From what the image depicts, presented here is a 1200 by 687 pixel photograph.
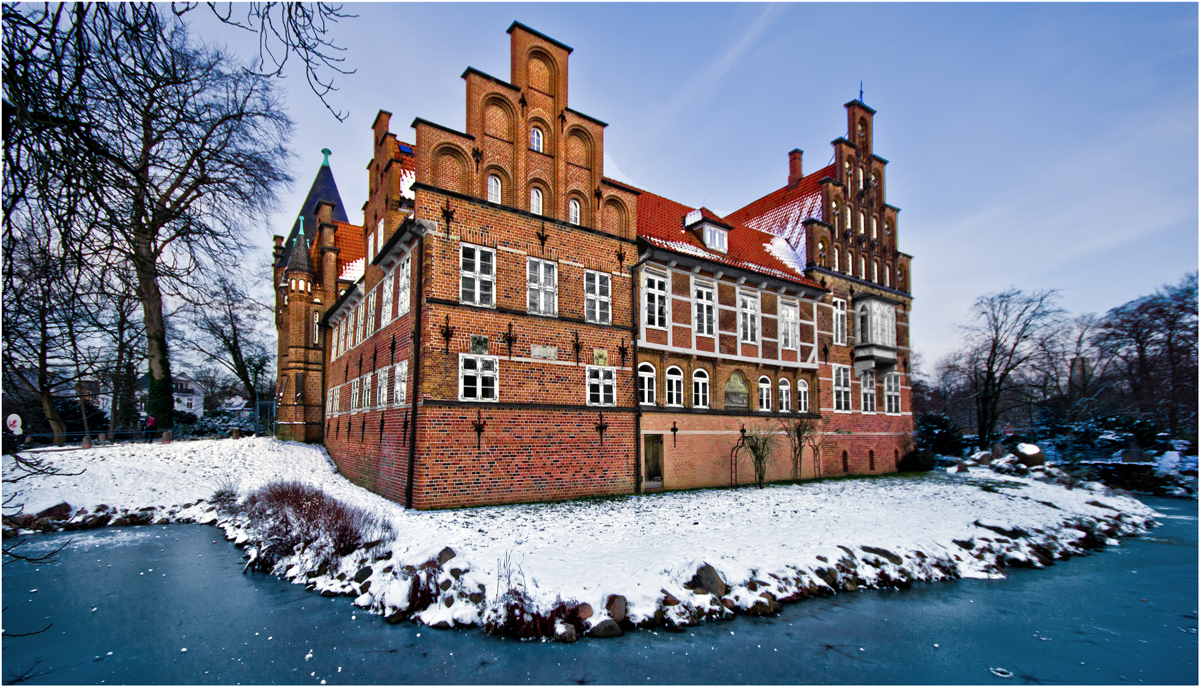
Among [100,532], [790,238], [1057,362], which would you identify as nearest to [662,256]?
[790,238]

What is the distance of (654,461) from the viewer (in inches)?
627

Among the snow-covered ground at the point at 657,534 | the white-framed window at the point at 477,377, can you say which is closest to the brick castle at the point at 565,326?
the white-framed window at the point at 477,377

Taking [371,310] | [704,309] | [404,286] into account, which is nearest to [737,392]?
[704,309]

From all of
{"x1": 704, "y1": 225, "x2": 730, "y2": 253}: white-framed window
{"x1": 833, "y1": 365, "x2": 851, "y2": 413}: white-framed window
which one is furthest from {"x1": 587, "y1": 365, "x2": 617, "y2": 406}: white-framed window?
{"x1": 833, "y1": 365, "x2": 851, "y2": 413}: white-framed window

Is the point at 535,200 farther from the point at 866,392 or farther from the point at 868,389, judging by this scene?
the point at 868,389

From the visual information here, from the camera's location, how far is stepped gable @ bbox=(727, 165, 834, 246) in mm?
23062

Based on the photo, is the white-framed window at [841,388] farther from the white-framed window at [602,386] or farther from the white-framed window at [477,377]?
the white-framed window at [477,377]

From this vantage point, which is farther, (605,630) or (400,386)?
(400,386)

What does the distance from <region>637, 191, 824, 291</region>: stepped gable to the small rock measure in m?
10.8

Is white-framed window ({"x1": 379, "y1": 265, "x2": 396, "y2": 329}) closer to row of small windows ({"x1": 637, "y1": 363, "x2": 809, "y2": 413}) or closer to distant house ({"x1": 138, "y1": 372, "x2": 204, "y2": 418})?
distant house ({"x1": 138, "y1": 372, "x2": 204, "y2": 418})

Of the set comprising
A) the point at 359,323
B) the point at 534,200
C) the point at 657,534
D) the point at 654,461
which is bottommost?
the point at 657,534

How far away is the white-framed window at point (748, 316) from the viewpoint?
18.5 m

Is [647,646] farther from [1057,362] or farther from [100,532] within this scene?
[1057,362]

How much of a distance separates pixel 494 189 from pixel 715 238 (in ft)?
26.2
